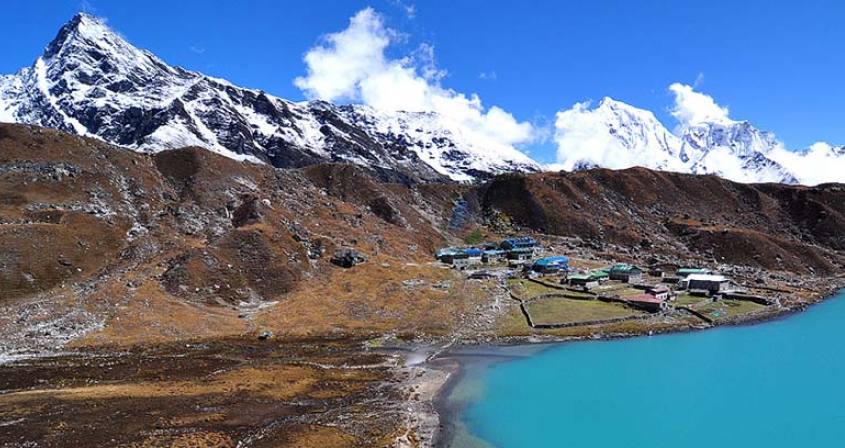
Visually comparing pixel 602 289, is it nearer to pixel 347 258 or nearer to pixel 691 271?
pixel 691 271

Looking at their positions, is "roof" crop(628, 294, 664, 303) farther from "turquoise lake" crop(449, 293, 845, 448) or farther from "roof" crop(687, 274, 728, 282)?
"roof" crop(687, 274, 728, 282)

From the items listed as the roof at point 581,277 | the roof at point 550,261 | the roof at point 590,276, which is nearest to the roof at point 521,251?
the roof at point 550,261

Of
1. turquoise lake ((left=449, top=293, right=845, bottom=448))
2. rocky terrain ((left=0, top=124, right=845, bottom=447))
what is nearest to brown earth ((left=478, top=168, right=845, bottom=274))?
rocky terrain ((left=0, top=124, right=845, bottom=447))

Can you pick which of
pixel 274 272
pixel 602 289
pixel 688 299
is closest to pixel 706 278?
pixel 688 299

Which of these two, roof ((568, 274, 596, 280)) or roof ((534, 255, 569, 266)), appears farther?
roof ((534, 255, 569, 266))

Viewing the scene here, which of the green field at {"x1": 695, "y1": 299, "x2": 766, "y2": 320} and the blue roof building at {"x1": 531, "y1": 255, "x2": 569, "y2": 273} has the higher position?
the blue roof building at {"x1": 531, "y1": 255, "x2": 569, "y2": 273}
